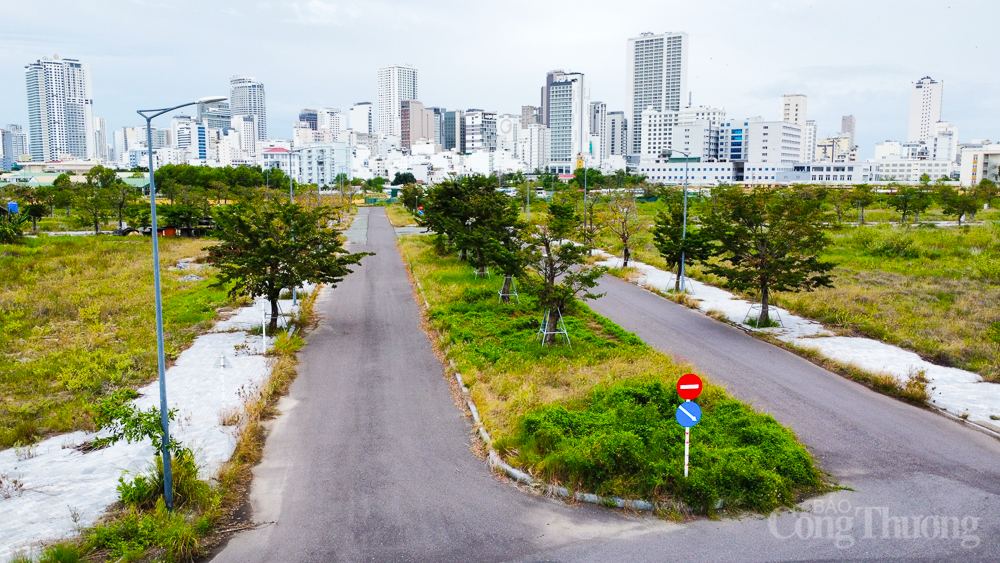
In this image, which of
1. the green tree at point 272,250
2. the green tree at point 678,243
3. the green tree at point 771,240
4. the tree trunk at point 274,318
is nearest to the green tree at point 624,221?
the green tree at point 678,243

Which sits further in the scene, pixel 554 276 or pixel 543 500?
pixel 554 276

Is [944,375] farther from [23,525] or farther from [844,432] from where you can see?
[23,525]

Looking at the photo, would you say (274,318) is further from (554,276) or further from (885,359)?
(885,359)

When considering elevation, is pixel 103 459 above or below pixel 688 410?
below

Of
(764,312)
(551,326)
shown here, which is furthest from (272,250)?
(764,312)

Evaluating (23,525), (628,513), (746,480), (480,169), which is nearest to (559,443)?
(628,513)

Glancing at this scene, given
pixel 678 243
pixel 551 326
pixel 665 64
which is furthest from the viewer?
pixel 665 64

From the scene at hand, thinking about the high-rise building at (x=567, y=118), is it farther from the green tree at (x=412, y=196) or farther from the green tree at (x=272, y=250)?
the green tree at (x=272, y=250)

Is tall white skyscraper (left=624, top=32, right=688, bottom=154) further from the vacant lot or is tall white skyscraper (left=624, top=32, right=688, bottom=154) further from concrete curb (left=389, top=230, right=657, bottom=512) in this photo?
concrete curb (left=389, top=230, right=657, bottom=512)
